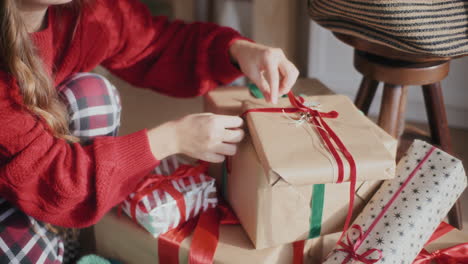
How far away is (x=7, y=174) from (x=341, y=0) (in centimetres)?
64

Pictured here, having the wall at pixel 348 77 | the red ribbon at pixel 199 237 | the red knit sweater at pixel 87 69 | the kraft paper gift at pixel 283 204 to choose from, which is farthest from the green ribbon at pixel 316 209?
the wall at pixel 348 77

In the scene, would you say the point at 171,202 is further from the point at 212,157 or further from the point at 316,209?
the point at 316,209

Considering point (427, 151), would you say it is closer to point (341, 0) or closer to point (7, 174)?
point (341, 0)

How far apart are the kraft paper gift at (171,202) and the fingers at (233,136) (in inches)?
5.4

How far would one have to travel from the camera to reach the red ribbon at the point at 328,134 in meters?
Result: 0.70

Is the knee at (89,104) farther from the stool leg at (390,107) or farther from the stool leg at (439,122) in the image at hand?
the stool leg at (439,122)

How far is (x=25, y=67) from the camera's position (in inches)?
30.6

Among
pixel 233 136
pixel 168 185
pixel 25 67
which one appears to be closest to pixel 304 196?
pixel 233 136

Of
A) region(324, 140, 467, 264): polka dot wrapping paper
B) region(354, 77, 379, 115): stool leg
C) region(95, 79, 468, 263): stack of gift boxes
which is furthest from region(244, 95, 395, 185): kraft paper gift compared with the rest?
region(354, 77, 379, 115): stool leg

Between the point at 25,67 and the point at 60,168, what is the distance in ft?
0.56

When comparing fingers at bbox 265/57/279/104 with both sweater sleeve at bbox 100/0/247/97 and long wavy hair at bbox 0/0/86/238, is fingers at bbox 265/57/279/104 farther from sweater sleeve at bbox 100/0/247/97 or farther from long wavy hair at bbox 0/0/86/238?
long wavy hair at bbox 0/0/86/238

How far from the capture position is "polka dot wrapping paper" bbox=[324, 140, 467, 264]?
2.53 ft

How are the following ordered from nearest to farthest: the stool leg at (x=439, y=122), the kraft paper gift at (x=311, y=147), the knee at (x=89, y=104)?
1. the kraft paper gift at (x=311, y=147)
2. the knee at (x=89, y=104)
3. the stool leg at (x=439, y=122)

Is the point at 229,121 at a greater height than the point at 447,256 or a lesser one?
greater
